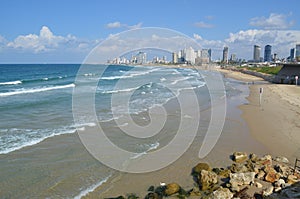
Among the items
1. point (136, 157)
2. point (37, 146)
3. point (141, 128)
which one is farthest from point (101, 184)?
point (141, 128)

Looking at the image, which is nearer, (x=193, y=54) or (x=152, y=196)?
(x=152, y=196)

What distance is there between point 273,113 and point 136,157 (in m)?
12.7

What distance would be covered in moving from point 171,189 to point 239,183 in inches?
78.7

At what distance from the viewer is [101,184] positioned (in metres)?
8.08

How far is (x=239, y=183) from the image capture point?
7.68m

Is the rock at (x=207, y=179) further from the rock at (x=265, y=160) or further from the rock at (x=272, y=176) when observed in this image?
the rock at (x=265, y=160)

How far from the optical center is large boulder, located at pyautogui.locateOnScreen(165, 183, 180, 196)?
740 centimetres

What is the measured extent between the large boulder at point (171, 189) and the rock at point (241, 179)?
61.4 inches

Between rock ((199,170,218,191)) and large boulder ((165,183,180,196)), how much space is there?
2.48 feet

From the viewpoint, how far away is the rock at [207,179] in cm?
780

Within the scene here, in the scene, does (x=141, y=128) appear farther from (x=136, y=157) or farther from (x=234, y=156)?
(x=234, y=156)

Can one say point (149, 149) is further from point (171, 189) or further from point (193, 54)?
point (193, 54)

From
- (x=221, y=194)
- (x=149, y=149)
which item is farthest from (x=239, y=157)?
(x=149, y=149)

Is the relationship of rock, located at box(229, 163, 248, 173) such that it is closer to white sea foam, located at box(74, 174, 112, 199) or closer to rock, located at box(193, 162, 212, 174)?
rock, located at box(193, 162, 212, 174)
